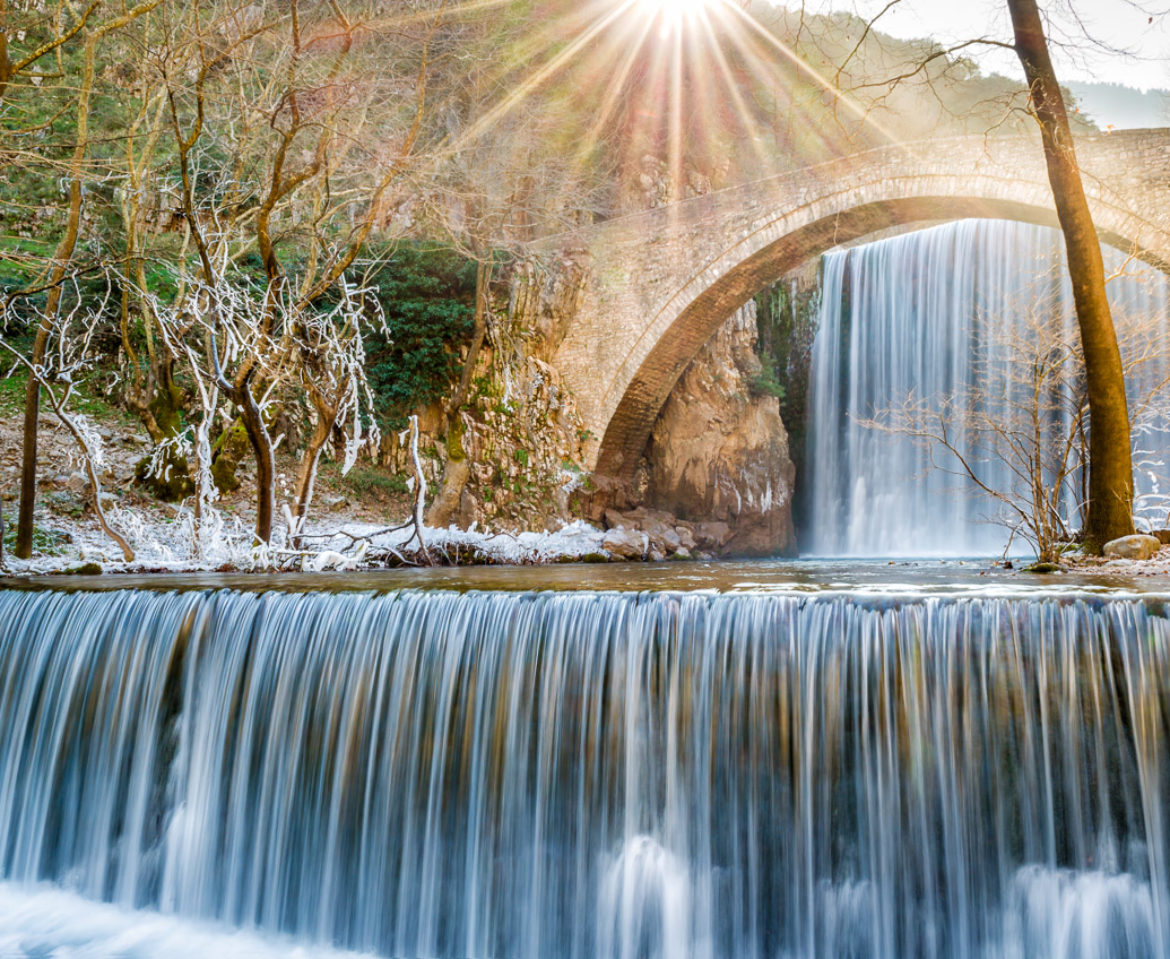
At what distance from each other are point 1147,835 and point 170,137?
505 inches

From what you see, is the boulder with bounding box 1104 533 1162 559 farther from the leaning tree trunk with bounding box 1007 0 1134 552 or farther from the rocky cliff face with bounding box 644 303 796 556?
the rocky cliff face with bounding box 644 303 796 556

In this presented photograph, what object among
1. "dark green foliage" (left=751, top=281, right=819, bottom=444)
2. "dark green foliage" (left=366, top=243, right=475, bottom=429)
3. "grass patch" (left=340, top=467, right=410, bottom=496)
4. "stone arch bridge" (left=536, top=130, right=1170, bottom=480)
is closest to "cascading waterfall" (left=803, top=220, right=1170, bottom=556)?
"dark green foliage" (left=751, top=281, right=819, bottom=444)

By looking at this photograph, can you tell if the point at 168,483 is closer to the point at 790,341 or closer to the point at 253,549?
the point at 253,549

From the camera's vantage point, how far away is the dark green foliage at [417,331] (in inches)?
502

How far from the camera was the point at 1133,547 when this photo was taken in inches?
210

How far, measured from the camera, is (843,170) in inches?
429

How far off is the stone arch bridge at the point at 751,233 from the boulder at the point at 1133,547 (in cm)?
422

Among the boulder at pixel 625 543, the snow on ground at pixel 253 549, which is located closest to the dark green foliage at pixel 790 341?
the boulder at pixel 625 543

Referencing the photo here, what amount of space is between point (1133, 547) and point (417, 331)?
969 centimetres

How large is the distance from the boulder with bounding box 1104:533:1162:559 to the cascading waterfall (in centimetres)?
656

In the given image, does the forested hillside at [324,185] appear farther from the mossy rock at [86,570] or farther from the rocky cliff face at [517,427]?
the mossy rock at [86,570]

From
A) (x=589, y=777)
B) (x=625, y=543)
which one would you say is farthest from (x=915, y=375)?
(x=589, y=777)

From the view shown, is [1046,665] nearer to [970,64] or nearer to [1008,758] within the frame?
[1008,758]

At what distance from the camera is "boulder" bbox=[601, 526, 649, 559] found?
1092 cm
